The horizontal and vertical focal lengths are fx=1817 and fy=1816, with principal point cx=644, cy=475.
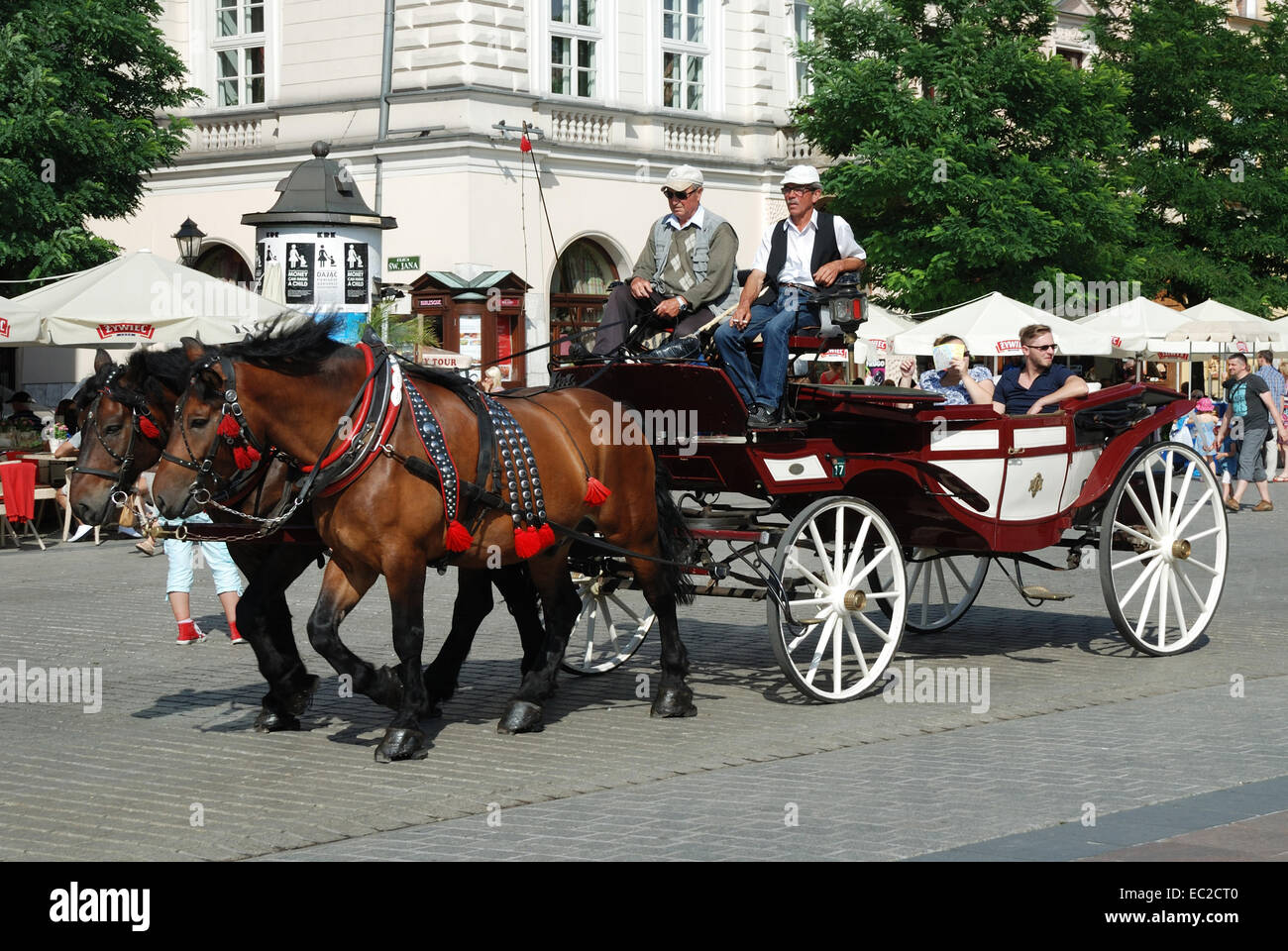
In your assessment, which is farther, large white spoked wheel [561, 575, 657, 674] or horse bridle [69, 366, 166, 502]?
large white spoked wheel [561, 575, 657, 674]

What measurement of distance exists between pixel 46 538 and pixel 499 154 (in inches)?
490

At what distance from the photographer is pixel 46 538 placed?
18688 mm

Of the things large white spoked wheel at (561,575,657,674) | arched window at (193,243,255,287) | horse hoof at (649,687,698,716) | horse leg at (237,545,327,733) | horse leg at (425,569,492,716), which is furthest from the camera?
arched window at (193,243,255,287)

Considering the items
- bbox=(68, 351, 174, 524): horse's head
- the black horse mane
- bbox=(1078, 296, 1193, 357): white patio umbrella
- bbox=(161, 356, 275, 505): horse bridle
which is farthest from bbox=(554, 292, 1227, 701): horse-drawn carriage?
bbox=(1078, 296, 1193, 357): white patio umbrella

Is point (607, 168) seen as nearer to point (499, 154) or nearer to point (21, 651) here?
point (499, 154)

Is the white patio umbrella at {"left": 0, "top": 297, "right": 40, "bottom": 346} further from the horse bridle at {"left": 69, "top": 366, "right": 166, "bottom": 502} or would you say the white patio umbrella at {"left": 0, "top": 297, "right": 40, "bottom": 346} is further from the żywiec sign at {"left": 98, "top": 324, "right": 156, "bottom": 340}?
the horse bridle at {"left": 69, "top": 366, "right": 166, "bottom": 502}

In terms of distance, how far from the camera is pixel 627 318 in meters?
8.87

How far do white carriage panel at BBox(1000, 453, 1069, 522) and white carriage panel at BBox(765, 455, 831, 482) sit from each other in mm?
1297

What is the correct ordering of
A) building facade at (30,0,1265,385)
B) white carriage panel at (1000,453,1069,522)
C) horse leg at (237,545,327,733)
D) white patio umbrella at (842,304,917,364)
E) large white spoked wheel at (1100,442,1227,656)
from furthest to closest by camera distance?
building facade at (30,0,1265,385) < white patio umbrella at (842,304,917,364) < large white spoked wheel at (1100,442,1227,656) < white carriage panel at (1000,453,1069,522) < horse leg at (237,545,327,733)

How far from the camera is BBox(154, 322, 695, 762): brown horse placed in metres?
7.27

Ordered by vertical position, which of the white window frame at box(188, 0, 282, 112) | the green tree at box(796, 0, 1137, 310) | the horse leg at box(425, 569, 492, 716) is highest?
the white window frame at box(188, 0, 282, 112)

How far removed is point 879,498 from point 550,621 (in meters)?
2.05

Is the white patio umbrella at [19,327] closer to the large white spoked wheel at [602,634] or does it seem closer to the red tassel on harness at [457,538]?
the large white spoked wheel at [602,634]

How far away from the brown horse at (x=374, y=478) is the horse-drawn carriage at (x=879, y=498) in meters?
0.81
